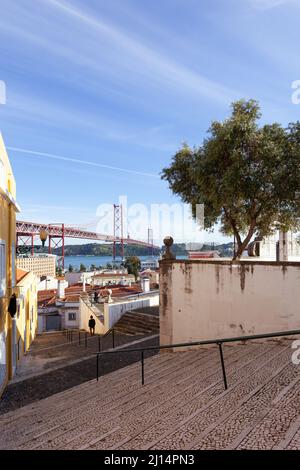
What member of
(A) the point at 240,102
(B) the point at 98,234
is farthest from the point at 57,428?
(B) the point at 98,234

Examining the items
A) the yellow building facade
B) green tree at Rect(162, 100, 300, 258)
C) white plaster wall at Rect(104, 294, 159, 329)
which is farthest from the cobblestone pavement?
green tree at Rect(162, 100, 300, 258)

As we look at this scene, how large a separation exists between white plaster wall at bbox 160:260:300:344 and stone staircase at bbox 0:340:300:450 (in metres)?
0.78

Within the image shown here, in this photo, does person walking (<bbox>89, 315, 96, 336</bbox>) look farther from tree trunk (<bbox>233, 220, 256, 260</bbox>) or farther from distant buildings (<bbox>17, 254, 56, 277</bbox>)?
distant buildings (<bbox>17, 254, 56, 277</bbox>)

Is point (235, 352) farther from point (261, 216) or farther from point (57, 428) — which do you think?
point (261, 216)

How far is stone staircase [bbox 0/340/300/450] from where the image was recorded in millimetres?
3033

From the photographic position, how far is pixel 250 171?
989 centimetres

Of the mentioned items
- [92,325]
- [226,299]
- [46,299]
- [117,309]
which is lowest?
[46,299]

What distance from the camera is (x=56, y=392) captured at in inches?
278

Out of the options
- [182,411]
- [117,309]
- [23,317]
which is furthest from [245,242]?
[23,317]

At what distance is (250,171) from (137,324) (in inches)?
314

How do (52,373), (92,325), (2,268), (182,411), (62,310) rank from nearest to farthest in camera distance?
1. (182,411)
2. (2,268)
3. (52,373)
4. (92,325)
5. (62,310)

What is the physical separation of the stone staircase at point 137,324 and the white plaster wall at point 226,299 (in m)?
4.68

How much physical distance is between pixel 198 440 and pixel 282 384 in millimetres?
1581

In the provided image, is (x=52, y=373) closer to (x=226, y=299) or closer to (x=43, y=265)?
(x=226, y=299)
